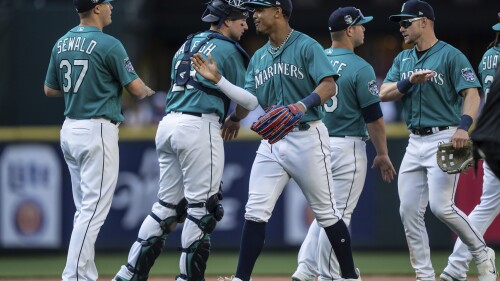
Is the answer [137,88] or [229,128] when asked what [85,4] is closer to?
[137,88]

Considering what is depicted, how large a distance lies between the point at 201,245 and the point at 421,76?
1.98m

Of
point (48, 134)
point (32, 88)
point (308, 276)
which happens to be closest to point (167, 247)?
point (48, 134)

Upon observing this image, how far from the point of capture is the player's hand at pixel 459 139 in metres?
7.23

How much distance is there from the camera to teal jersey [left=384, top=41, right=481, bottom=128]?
7520mm

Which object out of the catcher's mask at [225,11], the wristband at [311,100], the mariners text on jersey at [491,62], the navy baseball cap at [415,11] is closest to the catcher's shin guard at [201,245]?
the wristband at [311,100]

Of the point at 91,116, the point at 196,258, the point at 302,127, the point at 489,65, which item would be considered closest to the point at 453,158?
the point at 489,65

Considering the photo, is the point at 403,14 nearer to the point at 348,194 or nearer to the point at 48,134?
the point at 348,194

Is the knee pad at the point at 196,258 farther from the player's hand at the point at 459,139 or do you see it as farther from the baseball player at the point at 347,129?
the player's hand at the point at 459,139

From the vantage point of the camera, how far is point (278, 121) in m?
6.49

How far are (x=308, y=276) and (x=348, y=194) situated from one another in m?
0.71

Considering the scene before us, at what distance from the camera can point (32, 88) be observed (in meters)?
12.1

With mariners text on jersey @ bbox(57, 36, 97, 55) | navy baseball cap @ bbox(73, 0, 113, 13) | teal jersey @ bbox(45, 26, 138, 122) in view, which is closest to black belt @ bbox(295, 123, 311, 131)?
Answer: teal jersey @ bbox(45, 26, 138, 122)

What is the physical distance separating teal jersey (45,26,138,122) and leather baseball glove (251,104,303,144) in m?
1.08

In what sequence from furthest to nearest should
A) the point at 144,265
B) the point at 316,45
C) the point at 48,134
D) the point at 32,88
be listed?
the point at 32,88
the point at 48,134
the point at 144,265
the point at 316,45
